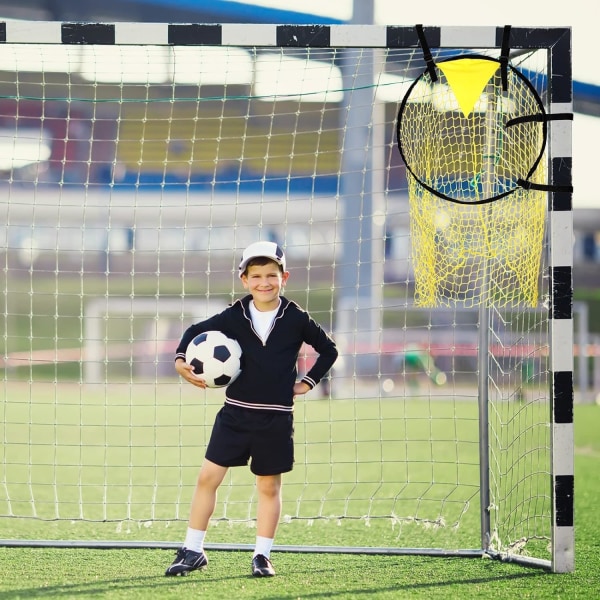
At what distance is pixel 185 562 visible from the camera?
3764mm

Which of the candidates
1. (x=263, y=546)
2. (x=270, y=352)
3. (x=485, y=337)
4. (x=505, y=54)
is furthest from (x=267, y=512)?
(x=505, y=54)

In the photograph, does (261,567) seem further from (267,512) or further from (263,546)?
(267,512)

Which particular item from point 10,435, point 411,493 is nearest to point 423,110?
point 411,493

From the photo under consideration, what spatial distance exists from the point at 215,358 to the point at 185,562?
810 millimetres

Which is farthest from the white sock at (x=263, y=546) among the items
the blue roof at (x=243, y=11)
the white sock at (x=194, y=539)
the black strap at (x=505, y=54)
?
the blue roof at (x=243, y=11)

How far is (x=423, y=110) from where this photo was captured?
4.38m

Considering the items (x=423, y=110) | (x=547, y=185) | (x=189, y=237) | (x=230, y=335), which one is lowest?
(x=230, y=335)

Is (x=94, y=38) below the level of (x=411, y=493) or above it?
above

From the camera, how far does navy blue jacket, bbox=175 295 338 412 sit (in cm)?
376

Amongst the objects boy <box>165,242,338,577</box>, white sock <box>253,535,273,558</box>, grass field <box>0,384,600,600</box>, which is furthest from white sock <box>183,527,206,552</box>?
white sock <box>253,535,273,558</box>

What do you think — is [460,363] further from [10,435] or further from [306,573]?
[306,573]

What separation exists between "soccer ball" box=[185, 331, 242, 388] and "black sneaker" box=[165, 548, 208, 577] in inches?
26.4

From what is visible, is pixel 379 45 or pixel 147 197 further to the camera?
pixel 147 197

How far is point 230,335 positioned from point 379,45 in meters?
1.30
